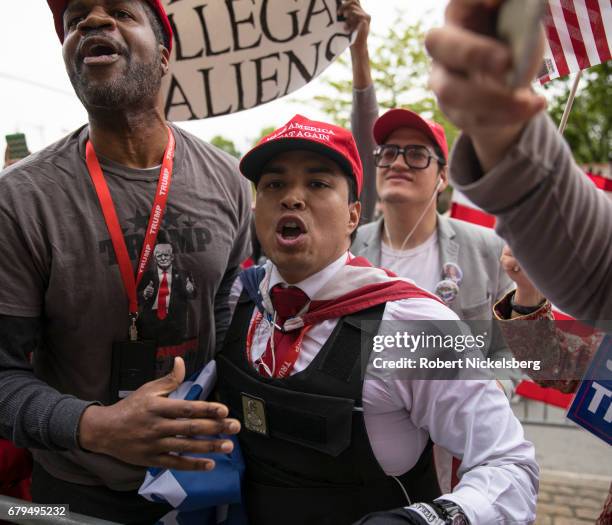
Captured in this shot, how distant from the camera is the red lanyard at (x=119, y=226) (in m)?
1.82

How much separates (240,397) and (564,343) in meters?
1.09

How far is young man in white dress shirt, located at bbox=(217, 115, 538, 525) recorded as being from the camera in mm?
1431

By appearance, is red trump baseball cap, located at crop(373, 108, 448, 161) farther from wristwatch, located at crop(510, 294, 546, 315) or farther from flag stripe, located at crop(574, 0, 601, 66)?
wristwatch, located at crop(510, 294, 546, 315)

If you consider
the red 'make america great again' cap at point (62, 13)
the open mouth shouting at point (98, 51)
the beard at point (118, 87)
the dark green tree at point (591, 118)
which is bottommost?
the dark green tree at point (591, 118)

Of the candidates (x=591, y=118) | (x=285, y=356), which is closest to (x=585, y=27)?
(x=285, y=356)

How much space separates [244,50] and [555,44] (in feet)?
4.76

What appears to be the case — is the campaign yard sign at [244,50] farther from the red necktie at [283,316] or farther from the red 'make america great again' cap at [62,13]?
the red necktie at [283,316]

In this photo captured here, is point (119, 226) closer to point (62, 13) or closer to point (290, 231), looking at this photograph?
point (290, 231)

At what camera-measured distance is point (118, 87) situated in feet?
6.15

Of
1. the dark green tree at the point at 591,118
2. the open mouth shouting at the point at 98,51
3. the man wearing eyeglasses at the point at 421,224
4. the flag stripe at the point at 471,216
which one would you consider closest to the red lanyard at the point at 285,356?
the open mouth shouting at the point at 98,51

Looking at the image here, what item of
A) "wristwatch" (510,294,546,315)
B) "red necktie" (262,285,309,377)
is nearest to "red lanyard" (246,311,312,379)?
"red necktie" (262,285,309,377)

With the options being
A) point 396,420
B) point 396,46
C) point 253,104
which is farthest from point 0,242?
point 396,46

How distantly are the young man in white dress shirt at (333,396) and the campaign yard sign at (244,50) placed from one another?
40.4 inches

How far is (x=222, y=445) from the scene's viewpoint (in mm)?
1309
